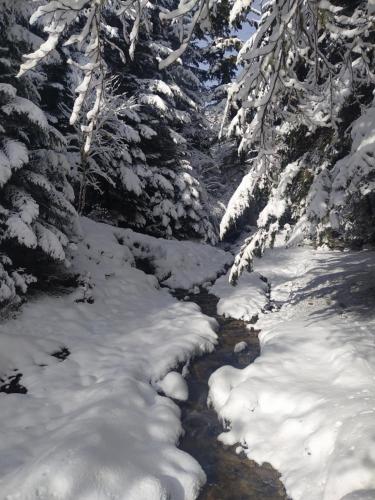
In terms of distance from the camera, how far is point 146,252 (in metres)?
12.5

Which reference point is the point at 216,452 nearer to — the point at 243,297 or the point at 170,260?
the point at 243,297

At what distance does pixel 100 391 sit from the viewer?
5.10 m

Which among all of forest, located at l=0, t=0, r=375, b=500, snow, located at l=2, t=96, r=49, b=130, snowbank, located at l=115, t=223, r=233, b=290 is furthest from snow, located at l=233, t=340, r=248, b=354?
snow, located at l=2, t=96, r=49, b=130

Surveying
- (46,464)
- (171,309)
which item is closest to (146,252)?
(171,309)

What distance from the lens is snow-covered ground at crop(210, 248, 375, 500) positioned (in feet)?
11.8


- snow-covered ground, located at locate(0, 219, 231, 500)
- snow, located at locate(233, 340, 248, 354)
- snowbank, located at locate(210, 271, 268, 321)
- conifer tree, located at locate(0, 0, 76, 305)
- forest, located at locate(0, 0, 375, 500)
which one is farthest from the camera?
snowbank, located at locate(210, 271, 268, 321)

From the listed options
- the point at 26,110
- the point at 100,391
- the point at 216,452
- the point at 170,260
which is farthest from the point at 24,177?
the point at 170,260

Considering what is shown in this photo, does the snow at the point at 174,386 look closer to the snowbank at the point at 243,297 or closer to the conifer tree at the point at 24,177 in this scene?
the conifer tree at the point at 24,177

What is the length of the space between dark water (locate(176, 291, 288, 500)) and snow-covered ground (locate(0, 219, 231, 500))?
0.19 metres

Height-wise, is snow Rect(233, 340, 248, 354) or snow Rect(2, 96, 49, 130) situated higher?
snow Rect(2, 96, 49, 130)

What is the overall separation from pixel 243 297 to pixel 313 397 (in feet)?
17.1

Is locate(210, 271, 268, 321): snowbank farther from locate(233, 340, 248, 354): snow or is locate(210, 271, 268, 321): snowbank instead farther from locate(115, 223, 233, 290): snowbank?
locate(233, 340, 248, 354): snow

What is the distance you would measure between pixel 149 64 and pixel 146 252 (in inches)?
333

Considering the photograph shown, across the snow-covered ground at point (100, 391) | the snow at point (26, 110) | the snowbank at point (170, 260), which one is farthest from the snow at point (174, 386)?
the snowbank at point (170, 260)
